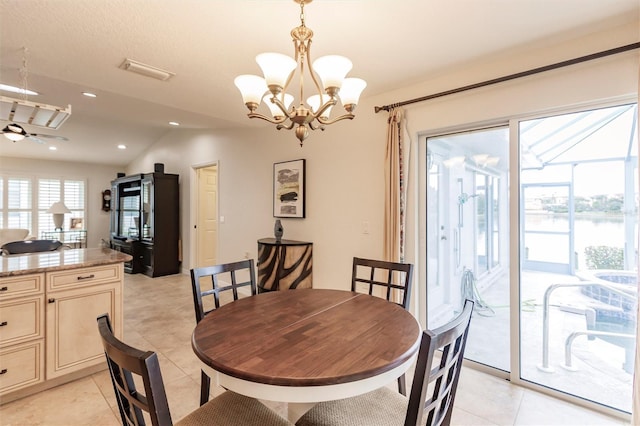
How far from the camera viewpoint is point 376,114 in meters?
3.06

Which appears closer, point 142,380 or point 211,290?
point 142,380

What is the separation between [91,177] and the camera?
26.7ft

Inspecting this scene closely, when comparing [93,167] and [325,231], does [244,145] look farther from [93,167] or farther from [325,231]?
[93,167]

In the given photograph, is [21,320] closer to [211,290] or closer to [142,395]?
[211,290]

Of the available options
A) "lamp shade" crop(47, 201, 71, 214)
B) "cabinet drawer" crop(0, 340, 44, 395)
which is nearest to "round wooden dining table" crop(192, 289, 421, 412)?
"cabinet drawer" crop(0, 340, 44, 395)

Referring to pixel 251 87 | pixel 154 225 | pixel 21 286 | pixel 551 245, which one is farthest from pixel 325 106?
pixel 154 225

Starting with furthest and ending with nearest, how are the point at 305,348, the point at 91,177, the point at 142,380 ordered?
the point at 91,177, the point at 305,348, the point at 142,380

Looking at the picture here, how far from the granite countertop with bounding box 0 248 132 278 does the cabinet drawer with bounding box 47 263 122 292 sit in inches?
1.9

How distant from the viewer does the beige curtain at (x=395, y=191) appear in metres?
2.76

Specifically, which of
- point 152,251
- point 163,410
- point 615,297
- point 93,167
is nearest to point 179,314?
point 152,251

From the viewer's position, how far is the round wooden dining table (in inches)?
38.8

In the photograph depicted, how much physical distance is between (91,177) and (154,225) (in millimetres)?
4109

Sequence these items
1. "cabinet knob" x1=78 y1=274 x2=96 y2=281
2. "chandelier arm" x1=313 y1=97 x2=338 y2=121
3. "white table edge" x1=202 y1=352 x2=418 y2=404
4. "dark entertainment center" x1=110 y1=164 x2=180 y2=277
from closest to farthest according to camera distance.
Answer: "white table edge" x1=202 y1=352 x2=418 y2=404 → "chandelier arm" x1=313 y1=97 x2=338 y2=121 → "cabinet knob" x1=78 y1=274 x2=96 y2=281 → "dark entertainment center" x1=110 y1=164 x2=180 y2=277

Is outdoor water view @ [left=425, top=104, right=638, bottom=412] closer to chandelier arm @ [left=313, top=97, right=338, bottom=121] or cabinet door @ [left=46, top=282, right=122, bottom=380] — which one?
chandelier arm @ [left=313, top=97, right=338, bottom=121]
